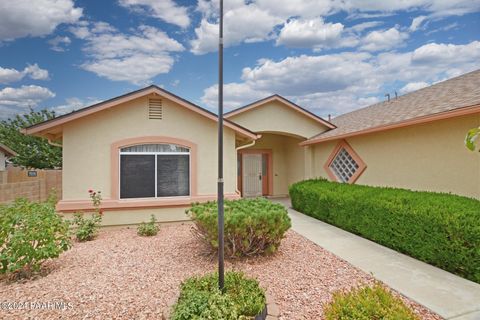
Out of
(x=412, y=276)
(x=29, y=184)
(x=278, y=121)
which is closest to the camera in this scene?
(x=412, y=276)

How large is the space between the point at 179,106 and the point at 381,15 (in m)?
8.56

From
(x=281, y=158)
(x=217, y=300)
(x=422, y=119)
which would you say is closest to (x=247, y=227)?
(x=217, y=300)

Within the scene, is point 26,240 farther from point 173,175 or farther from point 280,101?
point 280,101

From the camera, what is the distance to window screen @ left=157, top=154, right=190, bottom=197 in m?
7.72

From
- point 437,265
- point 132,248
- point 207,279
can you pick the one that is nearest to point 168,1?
point 132,248

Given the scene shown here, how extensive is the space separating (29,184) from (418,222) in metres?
15.6

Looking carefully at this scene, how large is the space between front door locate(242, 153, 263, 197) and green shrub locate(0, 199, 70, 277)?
10484 mm

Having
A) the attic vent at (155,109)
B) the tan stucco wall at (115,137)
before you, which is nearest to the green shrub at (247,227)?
the tan stucco wall at (115,137)

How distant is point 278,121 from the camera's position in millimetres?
12258

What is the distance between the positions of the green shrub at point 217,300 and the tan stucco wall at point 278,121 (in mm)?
8970

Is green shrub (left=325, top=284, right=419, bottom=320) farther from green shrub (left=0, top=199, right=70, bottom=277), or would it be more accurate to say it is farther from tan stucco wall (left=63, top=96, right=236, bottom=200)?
tan stucco wall (left=63, top=96, right=236, bottom=200)

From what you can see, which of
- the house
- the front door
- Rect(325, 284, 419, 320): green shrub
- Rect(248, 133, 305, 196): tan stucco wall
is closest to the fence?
the house

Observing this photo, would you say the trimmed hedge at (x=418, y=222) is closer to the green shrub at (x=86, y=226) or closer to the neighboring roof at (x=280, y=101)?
the neighboring roof at (x=280, y=101)

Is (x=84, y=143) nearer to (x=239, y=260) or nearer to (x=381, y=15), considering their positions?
(x=239, y=260)
